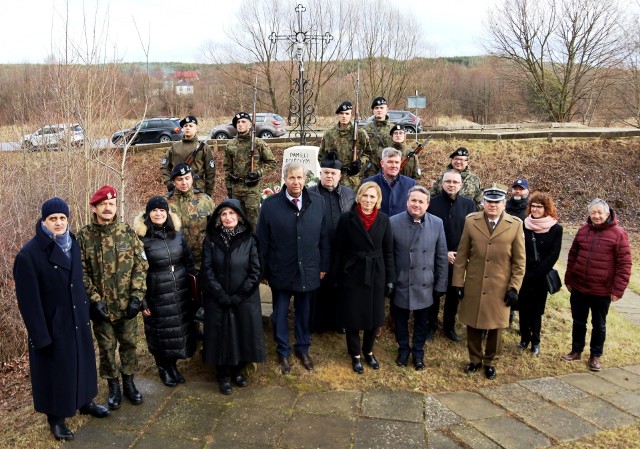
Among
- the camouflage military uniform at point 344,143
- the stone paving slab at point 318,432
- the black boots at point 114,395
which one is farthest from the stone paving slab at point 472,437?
the camouflage military uniform at point 344,143

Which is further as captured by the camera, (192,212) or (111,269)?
(192,212)

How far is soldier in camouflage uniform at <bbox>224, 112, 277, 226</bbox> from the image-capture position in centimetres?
638

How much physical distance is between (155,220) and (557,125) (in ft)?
65.5

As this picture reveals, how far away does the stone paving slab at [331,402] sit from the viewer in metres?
3.89

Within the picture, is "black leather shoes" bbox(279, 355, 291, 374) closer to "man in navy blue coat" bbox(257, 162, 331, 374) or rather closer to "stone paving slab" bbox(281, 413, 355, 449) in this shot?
"man in navy blue coat" bbox(257, 162, 331, 374)

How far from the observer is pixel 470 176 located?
5.75 m

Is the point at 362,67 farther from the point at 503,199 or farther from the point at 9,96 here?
the point at 503,199

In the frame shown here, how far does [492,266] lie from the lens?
14.2ft

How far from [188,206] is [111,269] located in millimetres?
1228

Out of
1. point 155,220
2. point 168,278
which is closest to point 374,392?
point 168,278

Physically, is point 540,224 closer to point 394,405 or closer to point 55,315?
point 394,405

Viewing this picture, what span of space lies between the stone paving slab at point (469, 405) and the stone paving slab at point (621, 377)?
53.4 inches

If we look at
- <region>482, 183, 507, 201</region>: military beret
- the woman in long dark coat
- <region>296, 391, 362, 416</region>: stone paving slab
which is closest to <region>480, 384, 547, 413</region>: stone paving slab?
<region>296, 391, 362, 416</region>: stone paving slab

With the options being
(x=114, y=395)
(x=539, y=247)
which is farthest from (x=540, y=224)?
(x=114, y=395)
